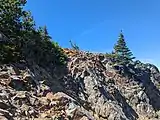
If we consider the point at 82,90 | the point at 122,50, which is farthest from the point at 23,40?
the point at 122,50

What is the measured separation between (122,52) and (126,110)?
22286mm

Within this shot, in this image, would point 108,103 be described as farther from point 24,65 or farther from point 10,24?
point 10,24

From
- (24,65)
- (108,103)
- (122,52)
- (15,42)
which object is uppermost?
(122,52)

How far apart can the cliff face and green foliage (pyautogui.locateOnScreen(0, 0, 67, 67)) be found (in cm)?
172

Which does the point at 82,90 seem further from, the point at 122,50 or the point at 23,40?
the point at 122,50

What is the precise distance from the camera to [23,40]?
4494 cm

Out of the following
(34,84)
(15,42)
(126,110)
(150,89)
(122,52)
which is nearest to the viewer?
(34,84)

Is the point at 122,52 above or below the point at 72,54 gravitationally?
above

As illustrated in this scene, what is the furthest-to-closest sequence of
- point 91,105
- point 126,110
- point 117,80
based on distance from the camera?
point 117,80 < point 126,110 < point 91,105

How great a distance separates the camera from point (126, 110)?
5419 cm

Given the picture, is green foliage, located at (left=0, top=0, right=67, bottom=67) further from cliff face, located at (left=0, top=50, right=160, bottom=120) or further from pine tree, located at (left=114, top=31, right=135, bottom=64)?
pine tree, located at (left=114, top=31, right=135, bottom=64)

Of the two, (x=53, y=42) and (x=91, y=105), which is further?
(x=53, y=42)

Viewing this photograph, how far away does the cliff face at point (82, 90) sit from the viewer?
33.1 m

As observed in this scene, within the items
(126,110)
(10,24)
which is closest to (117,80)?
(126,110)
